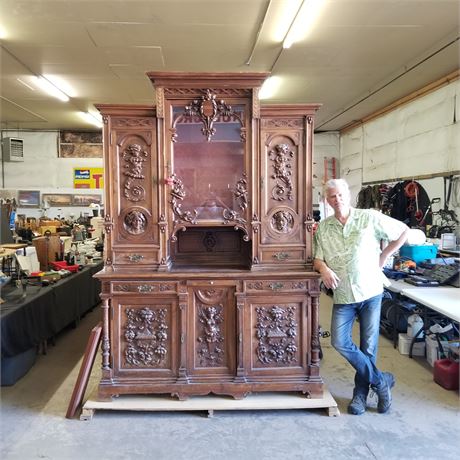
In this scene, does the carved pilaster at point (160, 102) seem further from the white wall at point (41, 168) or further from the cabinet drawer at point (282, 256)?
the white wall at point (41, 168)

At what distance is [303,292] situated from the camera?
2.99 m

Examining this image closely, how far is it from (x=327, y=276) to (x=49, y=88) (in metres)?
5.52

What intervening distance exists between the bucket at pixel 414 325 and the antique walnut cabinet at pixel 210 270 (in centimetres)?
160

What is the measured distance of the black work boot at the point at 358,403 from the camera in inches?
114

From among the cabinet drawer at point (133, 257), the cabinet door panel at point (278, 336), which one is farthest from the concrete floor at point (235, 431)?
the cabinet drawer at point (133, 257)

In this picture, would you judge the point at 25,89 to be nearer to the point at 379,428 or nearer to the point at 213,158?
the point at 213,158

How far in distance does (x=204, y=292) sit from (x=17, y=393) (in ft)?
5.78

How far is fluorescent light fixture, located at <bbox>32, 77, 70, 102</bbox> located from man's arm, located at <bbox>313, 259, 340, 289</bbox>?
504 centimetres

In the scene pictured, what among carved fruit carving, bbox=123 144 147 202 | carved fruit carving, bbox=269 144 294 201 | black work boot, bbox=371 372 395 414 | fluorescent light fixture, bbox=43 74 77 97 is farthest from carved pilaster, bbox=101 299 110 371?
fluorescent light fixture, bbox=43 74 77 97

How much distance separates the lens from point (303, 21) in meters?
4.08

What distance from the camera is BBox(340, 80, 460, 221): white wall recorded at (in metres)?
5.45

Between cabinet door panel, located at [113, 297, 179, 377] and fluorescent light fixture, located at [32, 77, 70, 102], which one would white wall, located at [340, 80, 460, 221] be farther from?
fluorescent light fixture, located at [32, 77, 70, 102]

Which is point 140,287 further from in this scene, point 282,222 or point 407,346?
point 407,346

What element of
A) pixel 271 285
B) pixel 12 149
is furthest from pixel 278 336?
pixel 12 149
